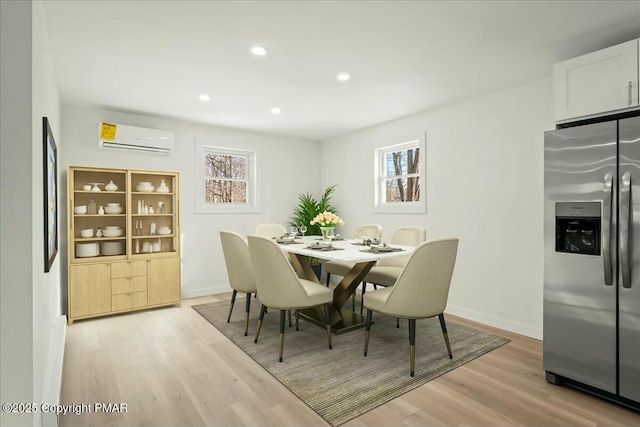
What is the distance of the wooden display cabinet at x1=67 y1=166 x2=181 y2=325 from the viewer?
12.9ft

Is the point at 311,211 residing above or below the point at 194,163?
below

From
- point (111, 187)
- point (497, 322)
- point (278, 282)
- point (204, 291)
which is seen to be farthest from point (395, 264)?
point (111, 187)

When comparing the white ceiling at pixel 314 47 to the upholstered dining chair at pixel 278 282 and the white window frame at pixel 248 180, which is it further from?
the upholstered dining chair at pixel 278 282

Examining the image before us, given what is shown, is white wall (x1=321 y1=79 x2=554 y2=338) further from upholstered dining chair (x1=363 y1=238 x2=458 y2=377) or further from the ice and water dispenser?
upholstered dining chair (x1=363 y1=238 x2=458 y2=377)

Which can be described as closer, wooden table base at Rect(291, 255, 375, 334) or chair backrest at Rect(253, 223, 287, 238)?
wooden table base at Rect(291, 255, 375, 334)

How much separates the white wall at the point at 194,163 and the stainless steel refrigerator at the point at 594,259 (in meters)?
4.08

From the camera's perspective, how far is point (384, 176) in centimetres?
522

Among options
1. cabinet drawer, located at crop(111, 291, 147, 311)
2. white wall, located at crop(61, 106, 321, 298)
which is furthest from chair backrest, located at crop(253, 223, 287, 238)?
cabinet drawer, located at crop(111, 291, 147, 311)

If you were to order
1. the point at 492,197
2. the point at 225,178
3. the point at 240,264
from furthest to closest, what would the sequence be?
the point at 225,178 → the point at 492,197 → the point at 240,264

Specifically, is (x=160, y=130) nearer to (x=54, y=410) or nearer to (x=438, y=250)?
(x=54, y=410)

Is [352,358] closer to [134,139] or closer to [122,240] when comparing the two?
[122,240]

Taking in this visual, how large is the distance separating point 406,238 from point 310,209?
2.12 m

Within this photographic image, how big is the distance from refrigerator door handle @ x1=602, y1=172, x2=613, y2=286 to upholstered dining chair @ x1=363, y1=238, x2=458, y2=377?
903 mm

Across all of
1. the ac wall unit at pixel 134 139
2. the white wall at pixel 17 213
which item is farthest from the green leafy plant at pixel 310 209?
the white wall at pixel 17 213
